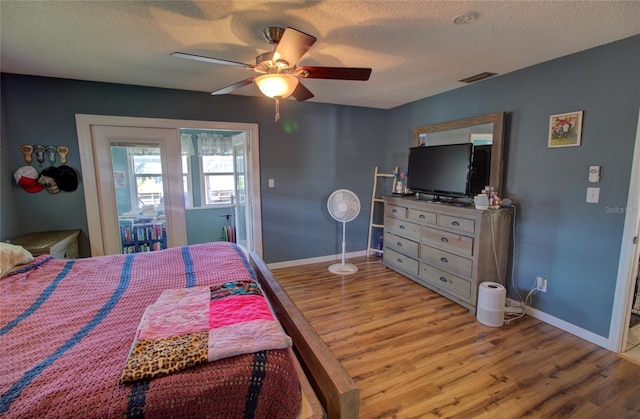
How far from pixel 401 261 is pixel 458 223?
101 cm

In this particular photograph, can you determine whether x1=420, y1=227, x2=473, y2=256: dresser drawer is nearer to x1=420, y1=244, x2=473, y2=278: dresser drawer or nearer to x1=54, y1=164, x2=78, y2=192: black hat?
x1=420, y1=244, x2=473, y2=278: dresser drawer

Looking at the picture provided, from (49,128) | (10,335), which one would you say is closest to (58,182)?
(49,128)

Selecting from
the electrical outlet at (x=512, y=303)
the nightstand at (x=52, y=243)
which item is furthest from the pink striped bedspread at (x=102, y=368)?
the electrical outlet at (x=512, y=303)

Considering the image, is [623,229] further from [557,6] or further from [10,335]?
[10,335]

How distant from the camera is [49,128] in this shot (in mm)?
2854

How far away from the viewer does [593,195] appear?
2.21 meters

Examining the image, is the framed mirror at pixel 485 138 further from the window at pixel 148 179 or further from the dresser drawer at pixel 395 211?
the window at pixel 148 179

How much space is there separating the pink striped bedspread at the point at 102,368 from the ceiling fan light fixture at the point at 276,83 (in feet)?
3.86

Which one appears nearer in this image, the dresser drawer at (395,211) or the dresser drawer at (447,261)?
the dresser drawer at (447,261)

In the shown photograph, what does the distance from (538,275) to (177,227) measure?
12.2ft

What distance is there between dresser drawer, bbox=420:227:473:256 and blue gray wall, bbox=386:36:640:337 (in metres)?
→ 0.48

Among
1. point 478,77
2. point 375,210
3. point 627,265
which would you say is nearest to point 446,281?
point 627,265

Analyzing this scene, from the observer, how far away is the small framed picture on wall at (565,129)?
2283 mm

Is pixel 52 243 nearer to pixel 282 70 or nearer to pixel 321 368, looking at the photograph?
pixel 282 70
